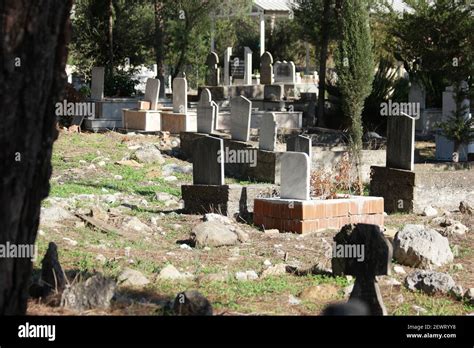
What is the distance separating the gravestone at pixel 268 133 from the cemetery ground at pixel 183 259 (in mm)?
1779

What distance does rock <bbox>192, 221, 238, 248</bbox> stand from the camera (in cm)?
1051

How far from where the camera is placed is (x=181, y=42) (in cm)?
3681

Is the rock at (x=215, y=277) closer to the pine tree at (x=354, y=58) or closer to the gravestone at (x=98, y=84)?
the pine tree at (x=354, y=58)

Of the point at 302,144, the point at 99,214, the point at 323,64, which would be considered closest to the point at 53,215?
the point at 99,214

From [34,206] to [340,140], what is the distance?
653 inches

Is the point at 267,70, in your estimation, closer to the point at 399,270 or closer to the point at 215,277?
the point at 399,270

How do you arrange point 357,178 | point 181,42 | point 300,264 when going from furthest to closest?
point 181,42 < point 357,178 < point 300,264

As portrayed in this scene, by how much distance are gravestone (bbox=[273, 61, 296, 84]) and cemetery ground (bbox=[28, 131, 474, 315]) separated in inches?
804

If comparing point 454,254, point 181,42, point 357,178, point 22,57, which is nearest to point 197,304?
point 22,57

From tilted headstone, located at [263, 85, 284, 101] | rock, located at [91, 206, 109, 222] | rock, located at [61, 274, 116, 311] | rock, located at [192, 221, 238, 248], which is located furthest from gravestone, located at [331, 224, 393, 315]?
tilted headstone, located at [263, 85, 284, 101]

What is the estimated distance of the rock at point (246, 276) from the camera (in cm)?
888

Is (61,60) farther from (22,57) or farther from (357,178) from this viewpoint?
(357,178)

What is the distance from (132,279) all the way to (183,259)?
1.71 meters

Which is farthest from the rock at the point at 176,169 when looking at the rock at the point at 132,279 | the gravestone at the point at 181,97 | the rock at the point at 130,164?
the rock at the point at 132,279
